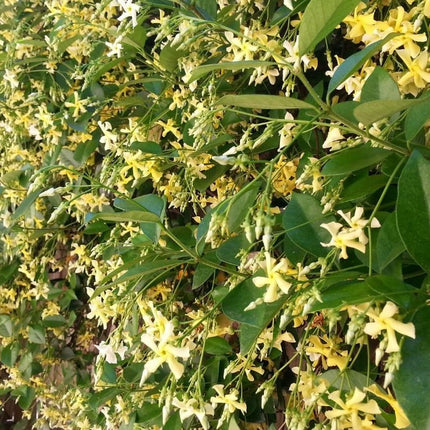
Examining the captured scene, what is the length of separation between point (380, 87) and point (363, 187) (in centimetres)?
11

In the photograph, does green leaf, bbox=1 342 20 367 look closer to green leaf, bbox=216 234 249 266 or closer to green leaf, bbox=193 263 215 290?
green leaf, bbox=193 263 215 290

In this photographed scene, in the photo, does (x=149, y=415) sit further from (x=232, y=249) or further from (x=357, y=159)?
(x=357, y=159)

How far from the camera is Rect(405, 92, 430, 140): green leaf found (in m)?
0.52

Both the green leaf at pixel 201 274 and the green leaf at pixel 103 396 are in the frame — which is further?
the green leaf at pixel 103 396

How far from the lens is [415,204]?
50 cm

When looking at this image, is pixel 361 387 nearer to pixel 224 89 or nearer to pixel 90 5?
pixel 224 89

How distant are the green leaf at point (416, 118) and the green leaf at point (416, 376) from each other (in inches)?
6.9

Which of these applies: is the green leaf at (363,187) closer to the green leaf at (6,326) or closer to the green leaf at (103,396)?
the green leaf at (103,396)

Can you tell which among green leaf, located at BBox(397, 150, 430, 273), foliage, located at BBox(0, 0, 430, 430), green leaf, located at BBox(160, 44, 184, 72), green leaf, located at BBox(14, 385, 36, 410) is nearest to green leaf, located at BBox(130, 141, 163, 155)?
foliage, located at BBox(0, 0, 430, 430)

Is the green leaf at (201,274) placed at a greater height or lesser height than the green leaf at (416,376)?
lesser

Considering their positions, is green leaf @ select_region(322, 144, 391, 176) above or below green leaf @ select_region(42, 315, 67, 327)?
above

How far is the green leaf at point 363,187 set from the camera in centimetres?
60

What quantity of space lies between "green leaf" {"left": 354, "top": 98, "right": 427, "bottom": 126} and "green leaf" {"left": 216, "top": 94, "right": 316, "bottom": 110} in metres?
0.05

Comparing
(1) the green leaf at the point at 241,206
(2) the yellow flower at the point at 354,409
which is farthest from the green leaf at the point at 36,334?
(2) the yellow flower at the point at 354,409
